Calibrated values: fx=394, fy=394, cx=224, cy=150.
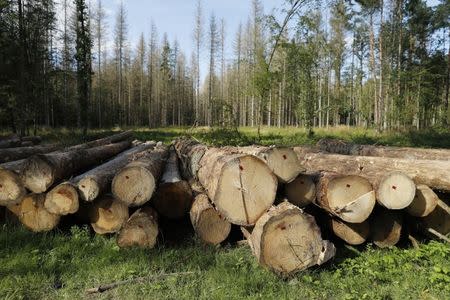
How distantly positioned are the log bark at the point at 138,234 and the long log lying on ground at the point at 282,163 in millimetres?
1686

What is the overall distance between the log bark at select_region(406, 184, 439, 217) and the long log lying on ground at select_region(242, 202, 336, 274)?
1.67 m

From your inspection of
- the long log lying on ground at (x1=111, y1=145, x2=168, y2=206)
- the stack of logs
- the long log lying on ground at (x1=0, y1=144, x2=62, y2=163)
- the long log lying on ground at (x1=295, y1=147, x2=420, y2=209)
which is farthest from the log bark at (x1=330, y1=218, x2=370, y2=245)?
the long log lying on ground at (x1=0, y1=144, x2=62, y2=163)

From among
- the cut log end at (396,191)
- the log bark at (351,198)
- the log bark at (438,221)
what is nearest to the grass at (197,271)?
the log bark at (438,221)

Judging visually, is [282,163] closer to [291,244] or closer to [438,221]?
[291,244]

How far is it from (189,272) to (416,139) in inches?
761

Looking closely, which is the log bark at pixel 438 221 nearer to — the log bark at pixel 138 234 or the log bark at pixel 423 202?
the log bark at pixel 423 202

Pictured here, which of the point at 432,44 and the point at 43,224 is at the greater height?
the point at 432,44

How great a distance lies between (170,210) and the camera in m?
5.83

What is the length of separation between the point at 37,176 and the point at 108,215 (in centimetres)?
112

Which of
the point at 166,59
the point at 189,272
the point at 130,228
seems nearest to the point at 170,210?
the point at 130,228

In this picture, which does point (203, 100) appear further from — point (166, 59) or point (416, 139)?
point (416, 139)

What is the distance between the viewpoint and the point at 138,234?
5.04 meters

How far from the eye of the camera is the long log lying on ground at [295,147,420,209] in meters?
4.82

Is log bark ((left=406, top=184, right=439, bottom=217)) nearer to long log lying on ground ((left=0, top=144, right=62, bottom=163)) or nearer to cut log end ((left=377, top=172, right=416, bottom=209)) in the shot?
cut log end ((left=377, top=172, right=416, bottom=209))
